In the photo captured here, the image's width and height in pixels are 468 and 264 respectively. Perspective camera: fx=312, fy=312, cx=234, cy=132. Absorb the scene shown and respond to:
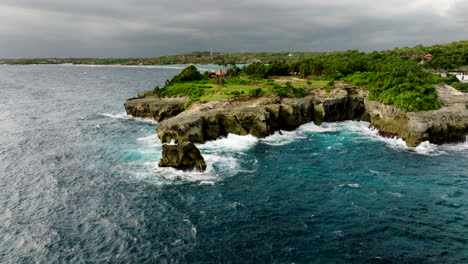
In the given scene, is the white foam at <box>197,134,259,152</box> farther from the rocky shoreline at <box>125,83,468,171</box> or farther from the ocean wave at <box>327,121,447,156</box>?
the ocean wave at <box>327,121,447,156</box>

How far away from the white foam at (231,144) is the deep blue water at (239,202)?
0.34m

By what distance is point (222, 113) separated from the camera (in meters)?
60.6

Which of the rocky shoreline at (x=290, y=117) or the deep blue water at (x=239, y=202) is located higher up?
the rocky shoreline at (x=290, y=117)

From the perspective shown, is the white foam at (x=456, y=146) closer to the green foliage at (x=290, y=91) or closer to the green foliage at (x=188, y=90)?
the green foliage at (x=290, y=91)

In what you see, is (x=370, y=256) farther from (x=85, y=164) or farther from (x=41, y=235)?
(x=85, y=164)

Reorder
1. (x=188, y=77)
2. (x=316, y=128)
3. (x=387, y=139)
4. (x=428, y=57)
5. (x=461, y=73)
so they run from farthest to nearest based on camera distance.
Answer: (x=428, y=57)
(x=461, y=73)
(x=188, y=77)
(x=316, y=128)
(x=387, y=139)

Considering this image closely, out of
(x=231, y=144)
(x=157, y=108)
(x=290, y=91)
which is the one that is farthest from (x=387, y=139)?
(x=157, y=108)

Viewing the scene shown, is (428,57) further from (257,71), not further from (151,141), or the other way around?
(151,141)

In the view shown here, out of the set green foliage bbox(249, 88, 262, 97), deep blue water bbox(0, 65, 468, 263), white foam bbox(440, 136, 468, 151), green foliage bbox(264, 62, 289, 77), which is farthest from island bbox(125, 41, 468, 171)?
green foliage bbox(264, 62, 289, 77)

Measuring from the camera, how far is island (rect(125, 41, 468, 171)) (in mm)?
53812

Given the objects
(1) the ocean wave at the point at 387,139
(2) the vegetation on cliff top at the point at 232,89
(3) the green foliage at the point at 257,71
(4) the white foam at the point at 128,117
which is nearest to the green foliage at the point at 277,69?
(3) the green foliage at the point at 257,71

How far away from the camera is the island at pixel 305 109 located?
53.8m

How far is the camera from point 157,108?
76.8 meters

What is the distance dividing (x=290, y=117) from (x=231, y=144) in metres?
16.4
